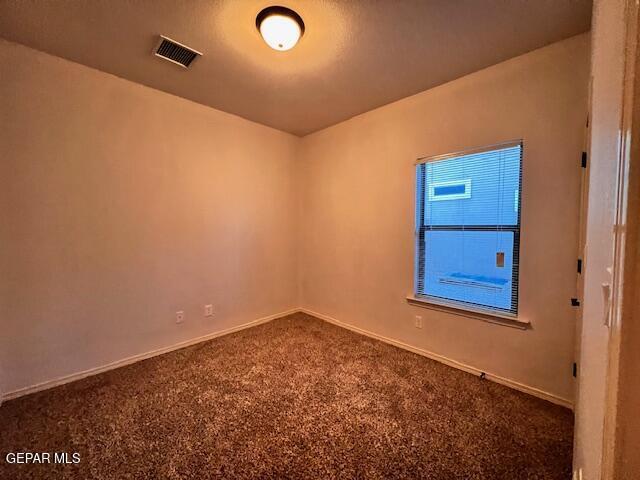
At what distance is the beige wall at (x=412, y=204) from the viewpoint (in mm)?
1866

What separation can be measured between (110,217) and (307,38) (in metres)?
2.22

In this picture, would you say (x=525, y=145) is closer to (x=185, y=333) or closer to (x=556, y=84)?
(x=556, y=84)

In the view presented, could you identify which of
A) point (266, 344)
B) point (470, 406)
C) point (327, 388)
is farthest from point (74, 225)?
point (470, 406)

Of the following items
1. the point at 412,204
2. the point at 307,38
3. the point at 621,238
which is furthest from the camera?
the point at 412,204

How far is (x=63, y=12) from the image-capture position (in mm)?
1659

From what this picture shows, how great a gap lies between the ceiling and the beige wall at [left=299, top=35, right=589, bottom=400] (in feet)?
0.97

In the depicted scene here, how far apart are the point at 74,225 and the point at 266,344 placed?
203 cm

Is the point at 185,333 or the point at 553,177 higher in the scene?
the point at 553,177

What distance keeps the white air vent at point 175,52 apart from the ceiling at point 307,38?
0.17 ft

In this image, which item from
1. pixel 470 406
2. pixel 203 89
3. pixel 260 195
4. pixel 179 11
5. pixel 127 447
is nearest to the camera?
pixel 127 447

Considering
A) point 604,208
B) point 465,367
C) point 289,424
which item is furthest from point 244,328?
point 604,208

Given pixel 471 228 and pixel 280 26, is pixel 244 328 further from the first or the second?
pixel 280 26

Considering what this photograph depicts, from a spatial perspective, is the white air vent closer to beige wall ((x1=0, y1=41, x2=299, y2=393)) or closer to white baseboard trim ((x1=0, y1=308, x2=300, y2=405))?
beige wall ((x1=0, y1=41, x2=299, y2=393))

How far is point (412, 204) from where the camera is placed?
269 centimetres
